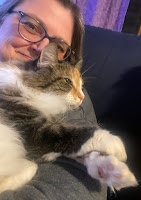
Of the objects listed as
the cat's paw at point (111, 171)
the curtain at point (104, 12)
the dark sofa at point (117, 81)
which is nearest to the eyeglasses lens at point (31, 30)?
the dark sofa at point (117, 81)

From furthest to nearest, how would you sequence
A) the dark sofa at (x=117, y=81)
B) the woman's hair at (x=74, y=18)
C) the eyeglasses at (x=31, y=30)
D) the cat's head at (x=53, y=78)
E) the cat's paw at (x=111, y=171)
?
the dark sofa at (x=117, y=81), the woman's hair at (x=74, y=18), the eyeglasses at (x=31, y=30), the cat's head at (x=53, y=78), the cat's paw at (x=111, y=171)

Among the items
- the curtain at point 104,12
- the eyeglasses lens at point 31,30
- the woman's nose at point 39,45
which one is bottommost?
the woman's nose at point 39,45

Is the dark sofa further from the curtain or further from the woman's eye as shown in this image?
the curtain

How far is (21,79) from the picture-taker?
94 cm

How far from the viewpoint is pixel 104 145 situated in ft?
2.22

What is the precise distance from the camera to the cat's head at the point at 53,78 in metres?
0.94

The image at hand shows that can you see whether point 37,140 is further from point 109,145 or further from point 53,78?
point 53,78

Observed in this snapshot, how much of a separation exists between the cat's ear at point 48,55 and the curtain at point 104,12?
167cm

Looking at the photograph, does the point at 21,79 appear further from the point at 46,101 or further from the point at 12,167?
the point at 12,167

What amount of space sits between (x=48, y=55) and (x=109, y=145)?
0.58 metres

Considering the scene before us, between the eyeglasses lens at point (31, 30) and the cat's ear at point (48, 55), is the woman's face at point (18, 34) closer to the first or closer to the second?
the eyeglasses lens at point (31, 30)

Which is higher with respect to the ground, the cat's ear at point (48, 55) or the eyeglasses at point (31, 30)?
the eyeglasses at point (31, 30)

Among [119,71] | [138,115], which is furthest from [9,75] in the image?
[138,115]

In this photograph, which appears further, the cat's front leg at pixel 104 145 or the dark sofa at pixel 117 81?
the dark sofa at pixel 117 81
